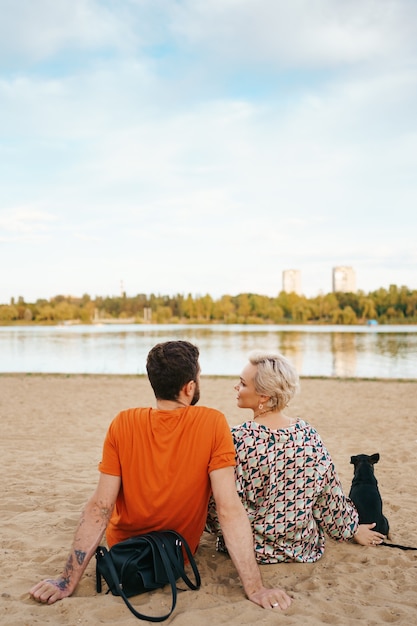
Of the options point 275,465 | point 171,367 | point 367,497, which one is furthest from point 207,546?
point 171,367

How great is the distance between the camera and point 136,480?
10.6ft

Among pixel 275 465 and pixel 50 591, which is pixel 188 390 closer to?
pixel 275 465

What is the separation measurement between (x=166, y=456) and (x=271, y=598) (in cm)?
92

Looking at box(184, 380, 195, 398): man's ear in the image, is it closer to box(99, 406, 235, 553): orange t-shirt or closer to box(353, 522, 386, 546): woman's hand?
box(99, 406, 235, 553): orange t-shirt

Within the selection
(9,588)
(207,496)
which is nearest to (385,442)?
(207,496)

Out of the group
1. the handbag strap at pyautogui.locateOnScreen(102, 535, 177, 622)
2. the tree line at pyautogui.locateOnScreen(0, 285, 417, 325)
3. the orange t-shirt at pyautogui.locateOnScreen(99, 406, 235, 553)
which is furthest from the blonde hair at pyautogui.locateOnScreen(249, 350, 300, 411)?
the tree line at pyautogui.locateOnScreen(0, 285, 417, 325)

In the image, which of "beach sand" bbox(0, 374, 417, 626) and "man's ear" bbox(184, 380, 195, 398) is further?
"man's ear" bbox(184, 380, 195, 398)

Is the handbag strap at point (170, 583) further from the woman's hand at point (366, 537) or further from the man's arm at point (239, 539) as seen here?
the woman's hand at point (366, 537)

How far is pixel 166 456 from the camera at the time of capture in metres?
3.21

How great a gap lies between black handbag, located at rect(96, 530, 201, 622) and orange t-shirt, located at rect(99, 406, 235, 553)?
165 millimetres

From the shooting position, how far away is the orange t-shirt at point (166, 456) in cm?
316

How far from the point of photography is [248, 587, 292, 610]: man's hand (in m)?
3.07

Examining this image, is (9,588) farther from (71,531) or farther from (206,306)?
(206,306)

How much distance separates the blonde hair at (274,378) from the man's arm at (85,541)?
3.19ft
